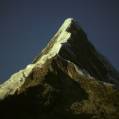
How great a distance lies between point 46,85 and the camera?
10.3 metres

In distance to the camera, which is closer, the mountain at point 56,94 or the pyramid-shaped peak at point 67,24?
the mountain at point 56,94

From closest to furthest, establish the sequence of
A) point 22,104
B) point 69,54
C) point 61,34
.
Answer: point 22,104
point 69,54
point 61,34

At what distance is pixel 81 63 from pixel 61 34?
192 centimetres

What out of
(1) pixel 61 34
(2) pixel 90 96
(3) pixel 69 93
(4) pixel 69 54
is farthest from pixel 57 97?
(1) pixel 61 34

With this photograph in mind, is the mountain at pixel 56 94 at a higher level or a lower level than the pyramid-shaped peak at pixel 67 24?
lower

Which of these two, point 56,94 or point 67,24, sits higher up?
point 67,24

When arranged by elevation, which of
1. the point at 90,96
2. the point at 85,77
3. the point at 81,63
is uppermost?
the point at 81,63

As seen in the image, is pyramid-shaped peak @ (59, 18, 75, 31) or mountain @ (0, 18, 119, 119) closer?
mountain @ (0, 18, 119, 119)

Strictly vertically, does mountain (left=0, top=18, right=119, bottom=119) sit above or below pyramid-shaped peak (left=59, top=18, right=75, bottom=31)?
below

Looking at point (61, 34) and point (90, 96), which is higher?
point (61, 34)

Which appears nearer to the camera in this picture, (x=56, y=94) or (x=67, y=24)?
(x=56, y=94)

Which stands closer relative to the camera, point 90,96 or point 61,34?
point 90,96

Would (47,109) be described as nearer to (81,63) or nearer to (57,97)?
(57,97)

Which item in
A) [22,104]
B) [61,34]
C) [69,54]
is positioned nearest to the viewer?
[22,104]
